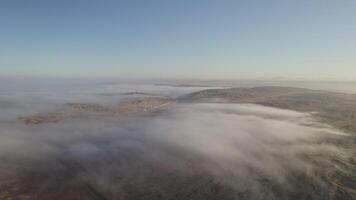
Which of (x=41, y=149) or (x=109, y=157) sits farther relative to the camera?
(x=41, y=149)

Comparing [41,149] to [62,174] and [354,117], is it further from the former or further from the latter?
[354,117]

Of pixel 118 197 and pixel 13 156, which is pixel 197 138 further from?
pixel 13 156

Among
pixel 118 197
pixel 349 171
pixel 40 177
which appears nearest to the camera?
pixel 118 197

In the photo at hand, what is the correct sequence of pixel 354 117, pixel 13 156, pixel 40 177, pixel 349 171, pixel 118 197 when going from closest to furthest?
pixel 118 197
pixel 40 177
pixel 349 171
pixel 13 156
pixel 354 117

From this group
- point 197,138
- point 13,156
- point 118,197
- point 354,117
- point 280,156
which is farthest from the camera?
point 354,117

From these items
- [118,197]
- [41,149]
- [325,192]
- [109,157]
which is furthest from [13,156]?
[325,192]

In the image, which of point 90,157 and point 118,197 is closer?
point 118,197

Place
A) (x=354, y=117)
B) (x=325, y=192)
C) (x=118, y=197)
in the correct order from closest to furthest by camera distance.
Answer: (x=118, y=197)
(x=325, y=192)
(x=354, y=117)

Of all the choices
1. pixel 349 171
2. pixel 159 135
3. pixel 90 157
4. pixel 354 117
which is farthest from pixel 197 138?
pixel 354 117
